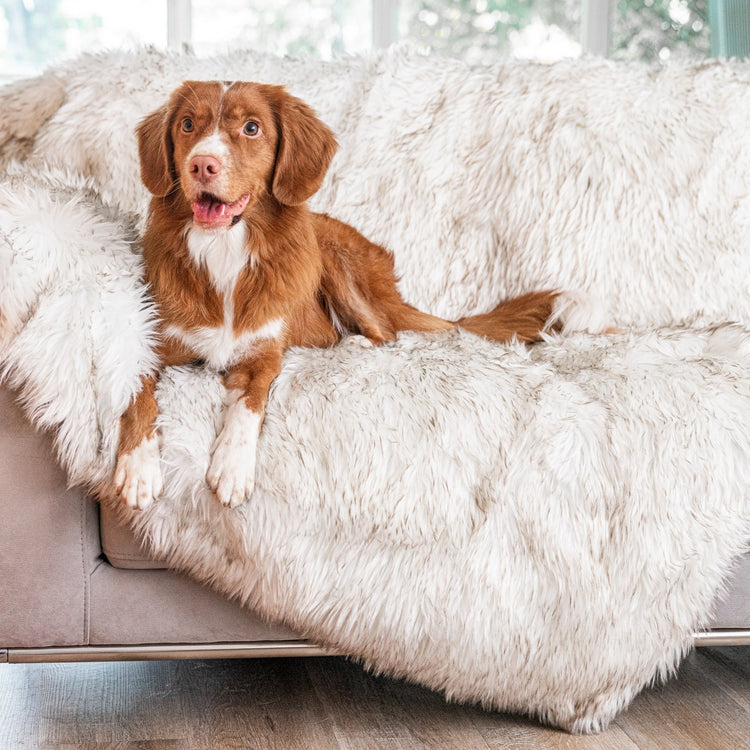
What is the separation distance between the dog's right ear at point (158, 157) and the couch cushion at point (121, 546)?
628mm

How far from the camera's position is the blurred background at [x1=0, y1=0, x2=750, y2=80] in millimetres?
5215

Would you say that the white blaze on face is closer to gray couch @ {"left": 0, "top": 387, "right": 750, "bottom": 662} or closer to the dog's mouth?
gray couch @ {"left": 0, "top": 387, "right": 750, "bottom": 662}

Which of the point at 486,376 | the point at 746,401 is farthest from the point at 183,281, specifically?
the point at 746,401

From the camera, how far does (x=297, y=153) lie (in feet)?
5.83

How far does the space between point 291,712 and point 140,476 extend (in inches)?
22.3

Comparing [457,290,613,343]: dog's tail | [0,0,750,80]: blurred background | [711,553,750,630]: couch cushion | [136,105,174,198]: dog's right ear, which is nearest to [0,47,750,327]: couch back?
[457,290,613,343]: dog's tail

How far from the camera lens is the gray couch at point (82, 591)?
4.99ft

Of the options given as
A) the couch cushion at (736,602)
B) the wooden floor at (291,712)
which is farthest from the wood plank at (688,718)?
the couch cushion at (736,602)

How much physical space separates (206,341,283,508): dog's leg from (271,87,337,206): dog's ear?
0.40 m

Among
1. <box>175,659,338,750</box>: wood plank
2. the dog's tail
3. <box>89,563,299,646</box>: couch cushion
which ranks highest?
the dog's tail

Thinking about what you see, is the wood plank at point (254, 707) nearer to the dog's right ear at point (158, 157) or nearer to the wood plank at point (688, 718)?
the wood plank at point (688, 718)

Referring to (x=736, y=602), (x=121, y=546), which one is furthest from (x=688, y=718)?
(x=121, y=546)

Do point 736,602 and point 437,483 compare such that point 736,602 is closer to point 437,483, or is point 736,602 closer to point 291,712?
point 437,483

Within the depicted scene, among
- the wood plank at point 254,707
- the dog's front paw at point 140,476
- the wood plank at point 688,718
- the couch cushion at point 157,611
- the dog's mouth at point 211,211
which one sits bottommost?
the wood plank at point 254,707
